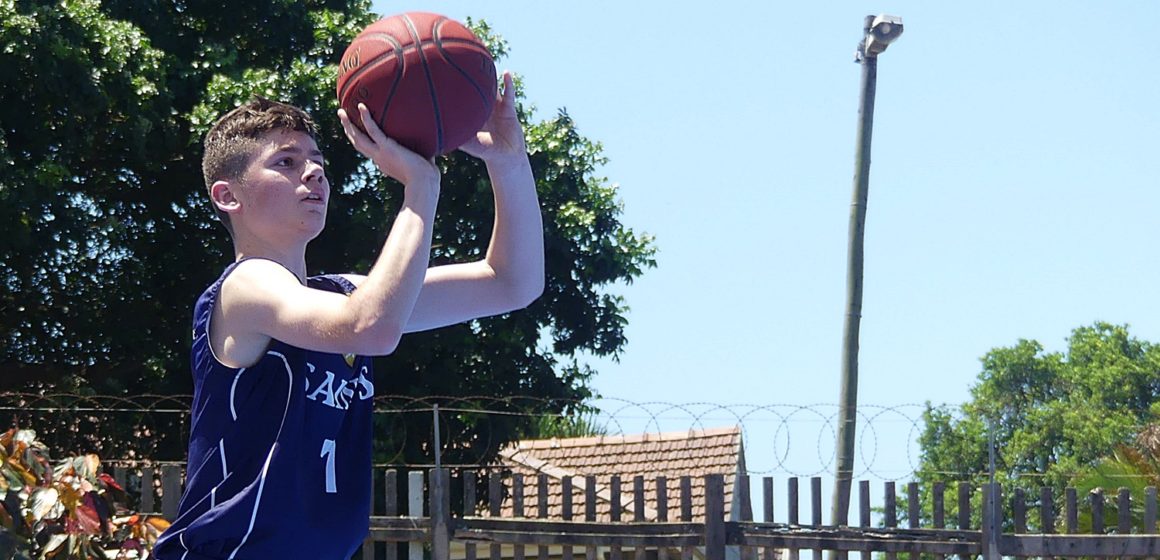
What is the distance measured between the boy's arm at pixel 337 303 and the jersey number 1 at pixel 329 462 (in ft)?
0.78

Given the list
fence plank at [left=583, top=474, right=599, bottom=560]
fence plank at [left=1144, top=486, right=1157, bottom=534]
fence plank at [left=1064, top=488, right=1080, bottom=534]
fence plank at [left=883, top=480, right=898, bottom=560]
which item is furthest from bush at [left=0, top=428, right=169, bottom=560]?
fence plank at [left=1144, top=486, right=1157, bottom=534]

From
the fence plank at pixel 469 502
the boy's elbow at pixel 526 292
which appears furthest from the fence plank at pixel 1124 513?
the boy's elbow at pixel 526 292

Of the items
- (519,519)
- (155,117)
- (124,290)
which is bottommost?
(519,519)

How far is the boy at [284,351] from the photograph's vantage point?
9.89ft

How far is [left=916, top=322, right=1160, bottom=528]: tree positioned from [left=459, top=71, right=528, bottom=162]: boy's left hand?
47.0 m

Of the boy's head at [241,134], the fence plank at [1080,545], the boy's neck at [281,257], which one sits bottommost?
the fence plank at [1080,545]

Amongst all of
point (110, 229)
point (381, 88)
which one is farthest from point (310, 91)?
point (381, 88)

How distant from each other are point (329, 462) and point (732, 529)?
716 cm

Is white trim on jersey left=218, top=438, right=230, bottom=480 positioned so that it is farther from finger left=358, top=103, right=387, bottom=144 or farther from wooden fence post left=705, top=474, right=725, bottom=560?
wooden fence post left=705, top=474, right=725, bottom=560

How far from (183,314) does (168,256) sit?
0.63 m

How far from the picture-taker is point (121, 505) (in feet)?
32.1

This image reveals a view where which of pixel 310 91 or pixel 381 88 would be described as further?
pixel 310 91

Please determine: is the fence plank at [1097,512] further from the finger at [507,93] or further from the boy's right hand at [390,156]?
the boy's right hand at [390,156]

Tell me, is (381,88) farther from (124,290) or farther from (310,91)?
(124,290)
